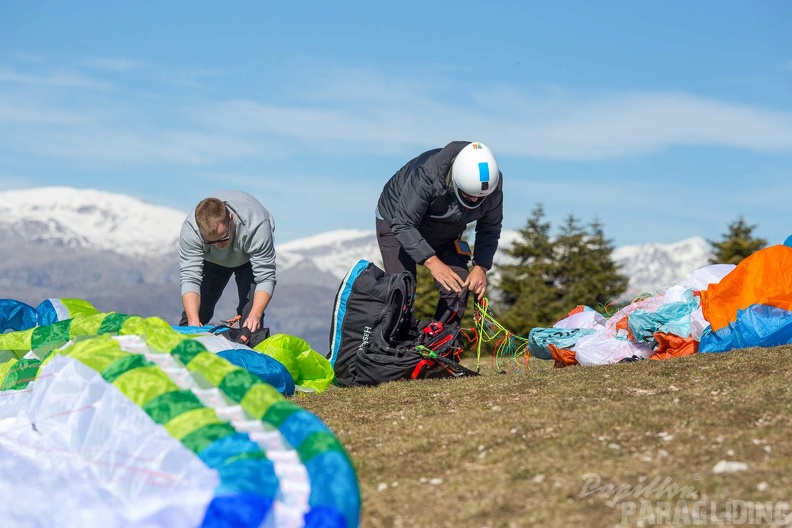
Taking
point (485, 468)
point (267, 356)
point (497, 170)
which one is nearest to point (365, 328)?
point (267, 356)

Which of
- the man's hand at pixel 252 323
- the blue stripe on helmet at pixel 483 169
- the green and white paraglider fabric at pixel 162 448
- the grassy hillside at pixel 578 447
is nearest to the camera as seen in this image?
the green and white paraglider fabric at pixel 162 448

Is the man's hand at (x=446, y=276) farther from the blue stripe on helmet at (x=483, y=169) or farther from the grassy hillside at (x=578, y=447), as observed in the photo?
the grassy hillside at (x=578, y=447)

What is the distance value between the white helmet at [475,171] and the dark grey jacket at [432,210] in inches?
5.0

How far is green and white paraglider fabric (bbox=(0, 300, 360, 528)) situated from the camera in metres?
4.11

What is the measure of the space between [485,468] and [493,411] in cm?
163

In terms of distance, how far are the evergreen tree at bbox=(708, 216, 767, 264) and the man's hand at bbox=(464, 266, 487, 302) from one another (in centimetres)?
4341

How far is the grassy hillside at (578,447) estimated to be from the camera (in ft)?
14.0

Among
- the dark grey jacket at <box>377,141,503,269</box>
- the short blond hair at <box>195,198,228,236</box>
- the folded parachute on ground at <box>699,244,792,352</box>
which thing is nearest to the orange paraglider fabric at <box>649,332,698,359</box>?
the folded parachute on ground at <box>699,244,792,352</box>

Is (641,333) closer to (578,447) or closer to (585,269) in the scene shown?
(578,447)

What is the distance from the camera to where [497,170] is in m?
8.95

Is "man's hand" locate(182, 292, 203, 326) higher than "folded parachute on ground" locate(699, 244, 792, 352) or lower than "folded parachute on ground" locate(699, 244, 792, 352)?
lower

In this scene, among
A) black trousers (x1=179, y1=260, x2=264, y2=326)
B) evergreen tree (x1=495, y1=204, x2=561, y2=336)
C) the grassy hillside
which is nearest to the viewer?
the grassy hillside

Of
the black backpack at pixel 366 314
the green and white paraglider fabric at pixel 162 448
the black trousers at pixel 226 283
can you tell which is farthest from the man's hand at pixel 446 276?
the green and white paraglider fabric at pixel 162 448

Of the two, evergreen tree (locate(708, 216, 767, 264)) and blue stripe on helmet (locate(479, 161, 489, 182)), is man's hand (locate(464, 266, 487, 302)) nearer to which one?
blue stripe on helmet (locate(479, 161, 489, 182))
